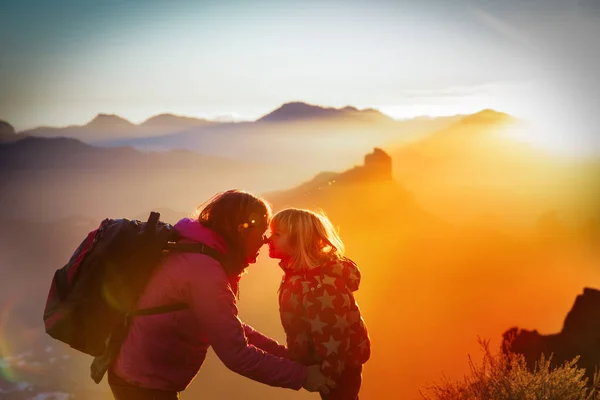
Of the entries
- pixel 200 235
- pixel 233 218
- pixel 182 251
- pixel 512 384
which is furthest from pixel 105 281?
pixel 512 384

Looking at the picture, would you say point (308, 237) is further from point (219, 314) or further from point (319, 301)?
point (219, 314)

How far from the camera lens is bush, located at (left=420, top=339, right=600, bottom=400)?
179 inches

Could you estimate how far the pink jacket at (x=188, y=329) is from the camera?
8.36ft

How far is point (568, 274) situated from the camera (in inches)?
5635

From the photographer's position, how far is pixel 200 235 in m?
2.66

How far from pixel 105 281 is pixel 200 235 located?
49 centimetres

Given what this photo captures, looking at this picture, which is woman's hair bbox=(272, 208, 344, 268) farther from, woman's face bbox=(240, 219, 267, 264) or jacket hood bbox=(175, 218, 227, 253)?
jacket hood bbox=(175, 218, 227, 253)

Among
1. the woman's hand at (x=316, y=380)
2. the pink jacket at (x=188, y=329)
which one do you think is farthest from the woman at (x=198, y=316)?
the woman's hand at (x=316, y=380)

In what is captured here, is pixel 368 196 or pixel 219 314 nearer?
pixel 219 314

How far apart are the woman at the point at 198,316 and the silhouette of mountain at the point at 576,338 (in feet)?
61.3

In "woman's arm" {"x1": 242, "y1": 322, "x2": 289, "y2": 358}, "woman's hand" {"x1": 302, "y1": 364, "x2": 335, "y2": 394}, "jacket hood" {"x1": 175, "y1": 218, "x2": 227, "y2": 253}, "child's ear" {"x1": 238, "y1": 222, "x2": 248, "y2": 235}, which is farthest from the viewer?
"woman's arm" {"x1": 242, "y1": 322, "x2": 289, "y2": 358}

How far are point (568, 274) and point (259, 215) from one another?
15828 cm

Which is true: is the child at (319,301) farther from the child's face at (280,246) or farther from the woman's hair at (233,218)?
the woman's hair at (233,218)

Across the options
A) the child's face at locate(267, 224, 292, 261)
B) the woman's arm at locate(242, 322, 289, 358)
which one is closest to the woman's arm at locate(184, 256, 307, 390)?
the woman's arm at locate(242, 322, 289, 358)
